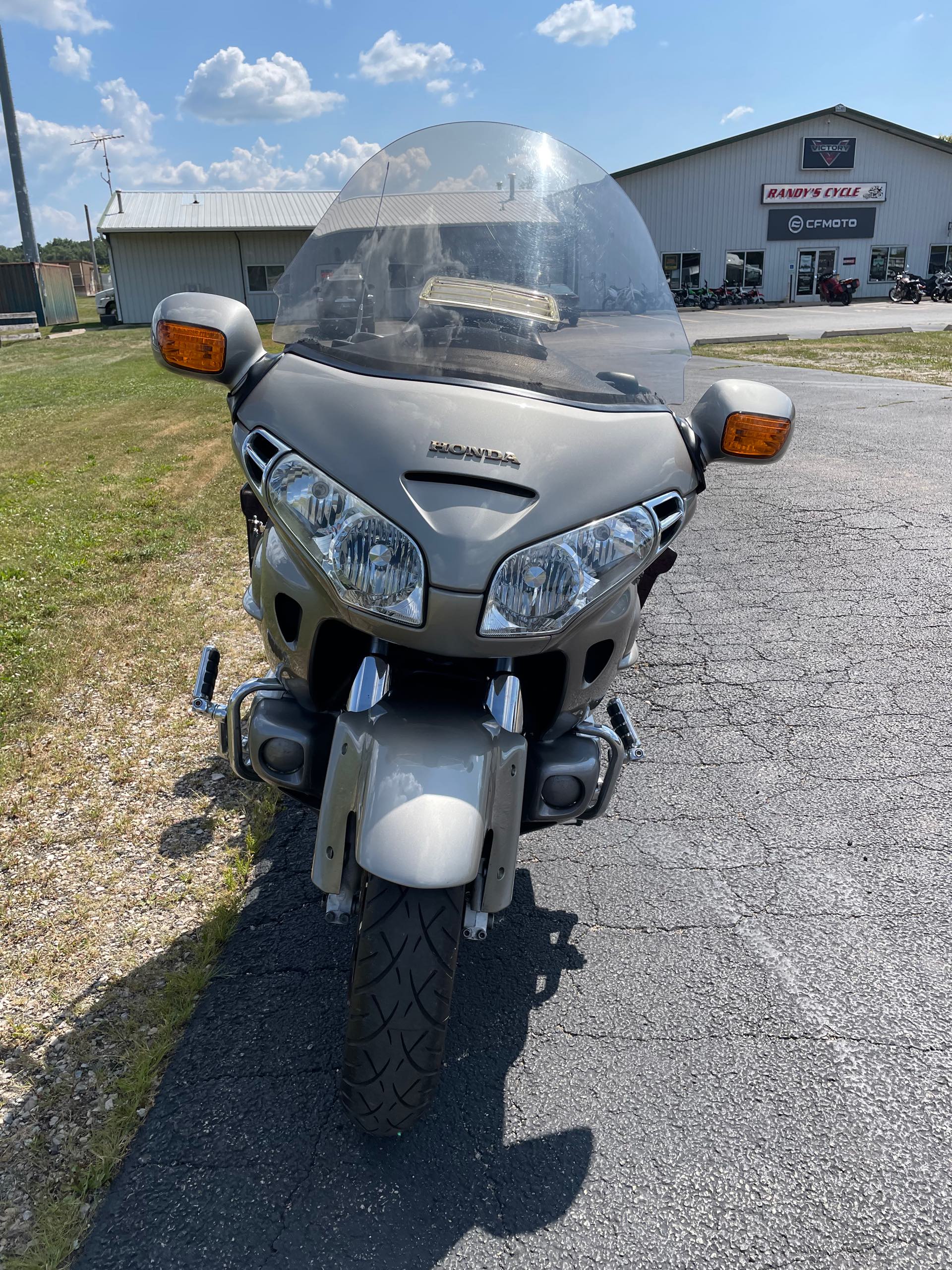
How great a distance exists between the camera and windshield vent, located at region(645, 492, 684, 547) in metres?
2.11

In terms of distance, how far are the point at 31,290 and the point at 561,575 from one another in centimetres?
3994

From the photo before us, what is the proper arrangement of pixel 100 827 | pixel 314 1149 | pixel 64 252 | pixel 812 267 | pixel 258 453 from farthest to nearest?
pixel 64 252 → pixel 812 267 → pixel 100 827 → pixel 258 453 → pixel 314 1149

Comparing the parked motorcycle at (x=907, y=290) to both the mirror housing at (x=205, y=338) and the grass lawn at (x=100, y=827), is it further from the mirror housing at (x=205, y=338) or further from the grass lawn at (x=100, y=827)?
the mirror housing at (x=205, y=338)

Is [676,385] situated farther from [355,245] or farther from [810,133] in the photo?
[810,133]

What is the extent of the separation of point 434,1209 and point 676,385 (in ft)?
7.14

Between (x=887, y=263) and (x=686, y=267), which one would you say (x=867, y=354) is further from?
(x=887, y=263)

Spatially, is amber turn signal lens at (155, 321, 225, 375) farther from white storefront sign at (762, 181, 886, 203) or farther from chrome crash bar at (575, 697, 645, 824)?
white storefront sign at (762, 181, 886, 203)

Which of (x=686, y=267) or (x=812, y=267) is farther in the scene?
(x=812, y=267)

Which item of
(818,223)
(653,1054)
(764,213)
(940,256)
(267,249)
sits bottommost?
(653,1054)

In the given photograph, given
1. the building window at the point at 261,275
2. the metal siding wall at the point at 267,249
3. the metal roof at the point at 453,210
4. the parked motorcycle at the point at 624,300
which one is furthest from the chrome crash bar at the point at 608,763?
the building window at the point at 261,275

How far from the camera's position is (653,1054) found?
7.74 ft

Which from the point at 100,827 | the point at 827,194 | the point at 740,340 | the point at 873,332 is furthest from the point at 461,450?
the point at 827,194

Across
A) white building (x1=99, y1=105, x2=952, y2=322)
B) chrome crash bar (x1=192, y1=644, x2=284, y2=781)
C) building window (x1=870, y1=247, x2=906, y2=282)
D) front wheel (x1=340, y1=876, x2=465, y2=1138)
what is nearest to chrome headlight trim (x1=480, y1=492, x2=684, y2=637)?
front wheel (x1=340, y1=876, x2=465, y2=1138)

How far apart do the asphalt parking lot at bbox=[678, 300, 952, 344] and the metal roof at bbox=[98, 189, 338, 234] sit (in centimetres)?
1644
